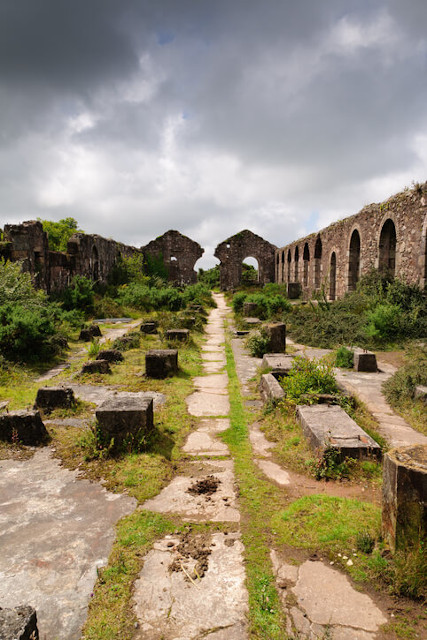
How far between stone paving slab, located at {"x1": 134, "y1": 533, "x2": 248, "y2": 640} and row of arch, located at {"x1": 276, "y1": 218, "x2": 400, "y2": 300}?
12726mm

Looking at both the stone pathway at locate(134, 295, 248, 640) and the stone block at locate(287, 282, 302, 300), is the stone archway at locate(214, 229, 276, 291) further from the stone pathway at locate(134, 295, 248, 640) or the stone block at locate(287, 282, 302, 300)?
the stone pathway at locate(134, 295, 248, 640)

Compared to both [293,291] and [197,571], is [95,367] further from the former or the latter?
[293,291]

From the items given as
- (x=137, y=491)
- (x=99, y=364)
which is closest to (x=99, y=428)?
(x=137, y=491)

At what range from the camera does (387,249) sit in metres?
13.6

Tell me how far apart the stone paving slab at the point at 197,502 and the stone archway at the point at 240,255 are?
29057 millimetres

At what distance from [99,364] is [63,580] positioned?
5.12m

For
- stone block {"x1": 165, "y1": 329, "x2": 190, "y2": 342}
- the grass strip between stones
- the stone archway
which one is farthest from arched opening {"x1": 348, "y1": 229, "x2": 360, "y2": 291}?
the stone archway

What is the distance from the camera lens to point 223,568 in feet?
7.76

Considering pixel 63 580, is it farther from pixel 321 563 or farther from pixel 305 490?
pixel 305 490

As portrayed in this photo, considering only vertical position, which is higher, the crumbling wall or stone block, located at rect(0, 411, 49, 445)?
the crumbling wall

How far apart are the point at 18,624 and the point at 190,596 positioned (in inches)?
34.0

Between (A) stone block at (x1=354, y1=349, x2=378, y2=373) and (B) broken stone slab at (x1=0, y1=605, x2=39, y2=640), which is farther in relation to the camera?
(A) stone block at (x1=354, y1=349, x2=378, y2=373)

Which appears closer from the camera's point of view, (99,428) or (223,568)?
(223,568)

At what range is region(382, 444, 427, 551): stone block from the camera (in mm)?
2252
